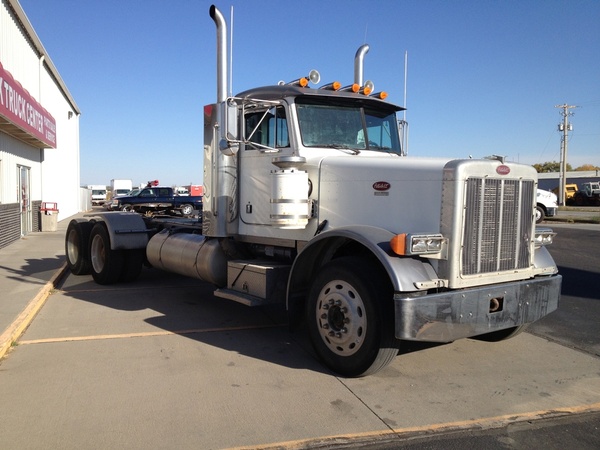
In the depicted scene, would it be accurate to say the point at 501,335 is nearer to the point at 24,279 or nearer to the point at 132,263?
the point at 132,263

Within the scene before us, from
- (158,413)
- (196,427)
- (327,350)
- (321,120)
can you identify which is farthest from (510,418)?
(321,120)

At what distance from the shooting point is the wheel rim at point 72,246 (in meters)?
10.4

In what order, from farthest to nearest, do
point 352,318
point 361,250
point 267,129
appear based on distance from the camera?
point 267,129
point 361,250
point 352,318

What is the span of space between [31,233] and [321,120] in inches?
644

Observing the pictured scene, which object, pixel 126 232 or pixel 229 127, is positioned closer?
pixel 229 127

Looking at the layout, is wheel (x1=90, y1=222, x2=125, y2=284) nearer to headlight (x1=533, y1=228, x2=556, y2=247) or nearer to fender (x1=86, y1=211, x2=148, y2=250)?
fender (x1=86, y1=211, x2=148, y2=250)

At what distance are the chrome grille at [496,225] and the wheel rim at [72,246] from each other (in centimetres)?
809

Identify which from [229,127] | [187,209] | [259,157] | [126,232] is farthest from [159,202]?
[229,127]

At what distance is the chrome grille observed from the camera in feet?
15.0

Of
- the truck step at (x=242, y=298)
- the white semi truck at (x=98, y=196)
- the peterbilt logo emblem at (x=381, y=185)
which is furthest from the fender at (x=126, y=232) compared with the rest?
the white semi truck at (x=98, y=196)

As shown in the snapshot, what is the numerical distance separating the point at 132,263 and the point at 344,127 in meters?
5.00

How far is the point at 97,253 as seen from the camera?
383 inches

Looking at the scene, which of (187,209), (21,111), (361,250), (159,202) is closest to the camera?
(361,250)

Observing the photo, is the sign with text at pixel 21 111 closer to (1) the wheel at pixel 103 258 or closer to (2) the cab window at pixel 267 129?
(1) the wheel at pixel 103 258
